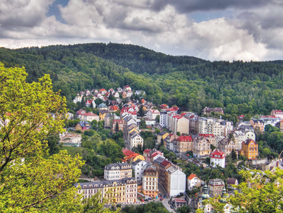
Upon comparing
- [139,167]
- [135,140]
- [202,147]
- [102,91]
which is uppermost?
[102,91]

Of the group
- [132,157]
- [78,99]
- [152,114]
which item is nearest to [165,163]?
[132,157]

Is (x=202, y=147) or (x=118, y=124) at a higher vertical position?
(x=118, y=124)

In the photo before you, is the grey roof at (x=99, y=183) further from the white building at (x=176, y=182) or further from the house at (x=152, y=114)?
the house at (x=152, y=114)

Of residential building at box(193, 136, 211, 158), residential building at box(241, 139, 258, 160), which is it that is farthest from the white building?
residential building at box(241, 139, 258, 160)

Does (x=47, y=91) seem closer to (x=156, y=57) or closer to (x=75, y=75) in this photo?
(x=75, y=75)

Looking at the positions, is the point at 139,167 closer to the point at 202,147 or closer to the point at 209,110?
Answer: the point at 202,147

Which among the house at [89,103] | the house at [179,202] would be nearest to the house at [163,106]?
the house at [89,103]
